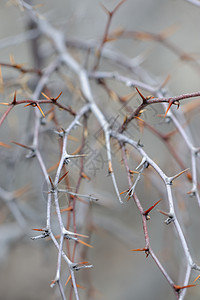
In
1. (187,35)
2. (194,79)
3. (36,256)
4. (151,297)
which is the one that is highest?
(187,35)

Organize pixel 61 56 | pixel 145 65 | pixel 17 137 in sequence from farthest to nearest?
pixel 145 65 → pixel 17 137 → pixel 61 56

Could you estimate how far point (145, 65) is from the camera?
1.79 meters

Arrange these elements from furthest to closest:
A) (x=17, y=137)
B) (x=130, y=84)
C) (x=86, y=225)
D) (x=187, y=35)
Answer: (x=187, y=35) → (x=17, y=137) → (x=86, y=225) → (x=130, y=84)

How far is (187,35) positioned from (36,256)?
1.41 metres

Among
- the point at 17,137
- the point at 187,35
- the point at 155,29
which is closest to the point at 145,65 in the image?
the point at 155,29

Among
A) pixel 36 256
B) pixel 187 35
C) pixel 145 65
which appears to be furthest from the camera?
pixel 187 35

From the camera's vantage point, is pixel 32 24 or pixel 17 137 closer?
pixel 32 24

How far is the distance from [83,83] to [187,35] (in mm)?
1386

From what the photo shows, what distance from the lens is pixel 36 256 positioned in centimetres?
166

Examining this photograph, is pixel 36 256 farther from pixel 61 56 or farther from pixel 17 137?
pixel 61 56

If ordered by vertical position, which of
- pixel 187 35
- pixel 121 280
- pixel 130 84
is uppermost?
pixel 187 35

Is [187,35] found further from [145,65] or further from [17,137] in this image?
[17,137]

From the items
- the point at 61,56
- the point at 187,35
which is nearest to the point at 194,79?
the point at 187,35

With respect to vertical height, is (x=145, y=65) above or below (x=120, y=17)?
below
